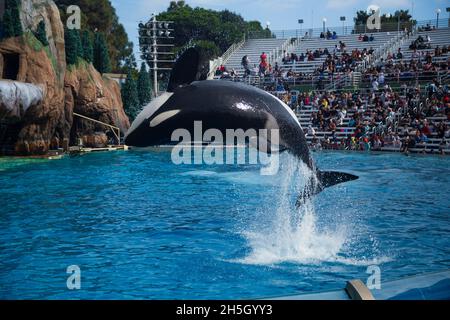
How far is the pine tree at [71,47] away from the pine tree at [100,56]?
11.1 ft

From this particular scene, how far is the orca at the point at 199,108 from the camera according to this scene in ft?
15.0

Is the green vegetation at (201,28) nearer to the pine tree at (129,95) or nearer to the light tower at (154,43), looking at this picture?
the light tower at (154,43)

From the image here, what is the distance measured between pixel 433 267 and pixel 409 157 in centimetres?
1203

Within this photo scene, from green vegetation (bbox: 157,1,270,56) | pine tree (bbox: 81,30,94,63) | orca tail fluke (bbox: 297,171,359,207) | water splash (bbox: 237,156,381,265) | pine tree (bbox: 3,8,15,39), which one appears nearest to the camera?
orca tail fluke (bbox: 297,171,359,207)

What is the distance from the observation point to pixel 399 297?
2150mm

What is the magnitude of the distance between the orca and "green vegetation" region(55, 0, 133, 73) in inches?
1325

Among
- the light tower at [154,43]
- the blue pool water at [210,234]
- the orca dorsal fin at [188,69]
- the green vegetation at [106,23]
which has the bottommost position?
the blue pool water at [210,234]

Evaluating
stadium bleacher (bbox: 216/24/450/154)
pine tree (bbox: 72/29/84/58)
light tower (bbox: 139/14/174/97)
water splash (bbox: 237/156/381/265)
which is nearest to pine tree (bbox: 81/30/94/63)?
pine tree (bbox: 72/29/84/58)

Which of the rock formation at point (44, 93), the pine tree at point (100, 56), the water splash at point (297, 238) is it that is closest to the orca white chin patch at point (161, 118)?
the water splash at point (297, 238)

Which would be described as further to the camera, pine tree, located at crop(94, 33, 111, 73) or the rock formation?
pine tree, located at crop(94, 33, 111, 73)

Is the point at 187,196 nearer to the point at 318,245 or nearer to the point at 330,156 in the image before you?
the point at 318,245

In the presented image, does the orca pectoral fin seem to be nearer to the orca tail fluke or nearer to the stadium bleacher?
the orca tail fluke

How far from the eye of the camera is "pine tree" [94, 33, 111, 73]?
82.1 ft
